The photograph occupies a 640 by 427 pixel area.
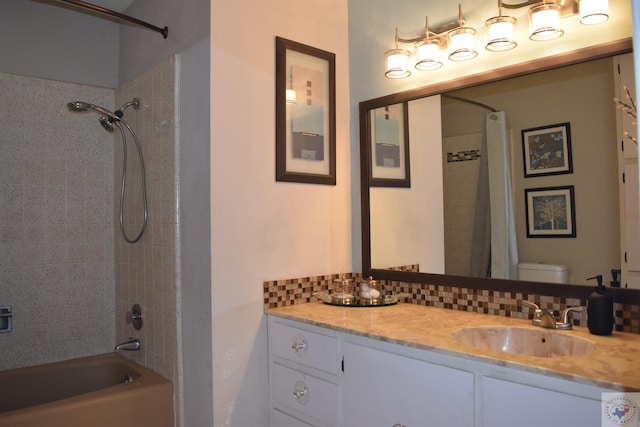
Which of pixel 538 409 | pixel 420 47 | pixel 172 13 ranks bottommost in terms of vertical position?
pixel 538 409

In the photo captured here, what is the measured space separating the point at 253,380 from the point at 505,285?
1.19 metres

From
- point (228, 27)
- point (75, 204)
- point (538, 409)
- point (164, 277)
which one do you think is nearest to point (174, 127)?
point (228, 27)

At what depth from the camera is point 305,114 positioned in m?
2.46

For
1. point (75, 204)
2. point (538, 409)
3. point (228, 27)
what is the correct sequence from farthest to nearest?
point (75, 204) → point (228, 27) → point (538, 409)

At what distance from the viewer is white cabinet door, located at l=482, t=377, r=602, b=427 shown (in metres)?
1.24

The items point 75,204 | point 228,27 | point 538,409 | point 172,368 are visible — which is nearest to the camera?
point 538,409

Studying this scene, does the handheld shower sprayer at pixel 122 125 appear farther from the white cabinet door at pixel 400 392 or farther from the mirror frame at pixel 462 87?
the white cabinet door at pixel 400 392

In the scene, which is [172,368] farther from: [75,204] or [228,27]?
[228,27]

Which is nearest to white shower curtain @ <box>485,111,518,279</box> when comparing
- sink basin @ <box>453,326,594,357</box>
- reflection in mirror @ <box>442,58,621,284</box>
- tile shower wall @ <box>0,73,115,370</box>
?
reflection in mirror @ <box>442,58,621,284</box>

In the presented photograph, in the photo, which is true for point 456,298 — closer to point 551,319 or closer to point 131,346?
point 551,319

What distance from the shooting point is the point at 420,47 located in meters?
2.27

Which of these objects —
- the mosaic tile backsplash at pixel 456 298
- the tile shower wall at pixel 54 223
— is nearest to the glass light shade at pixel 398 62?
the mosaic tile backsplash at pixel 456 298

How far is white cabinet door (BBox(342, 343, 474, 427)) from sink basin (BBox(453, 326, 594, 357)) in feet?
0.70

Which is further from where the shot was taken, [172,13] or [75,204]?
[75,204]
